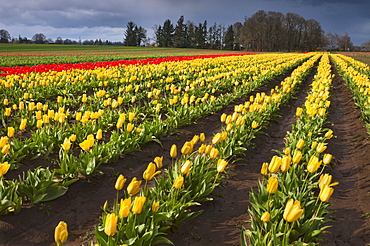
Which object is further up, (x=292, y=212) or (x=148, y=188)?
(x=292, y=212)

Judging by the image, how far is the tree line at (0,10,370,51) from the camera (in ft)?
297

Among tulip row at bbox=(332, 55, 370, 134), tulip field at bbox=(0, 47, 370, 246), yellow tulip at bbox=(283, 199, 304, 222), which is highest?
tulip row at bbox=(332, 55, 370, 134)

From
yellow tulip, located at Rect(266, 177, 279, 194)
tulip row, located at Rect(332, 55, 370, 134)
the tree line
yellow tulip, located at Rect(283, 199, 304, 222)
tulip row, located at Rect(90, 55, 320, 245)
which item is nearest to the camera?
yellow tulip, located at Rect(283, 199, 304, 222)

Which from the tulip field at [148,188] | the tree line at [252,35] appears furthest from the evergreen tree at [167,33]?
the tulip field at [148,188]

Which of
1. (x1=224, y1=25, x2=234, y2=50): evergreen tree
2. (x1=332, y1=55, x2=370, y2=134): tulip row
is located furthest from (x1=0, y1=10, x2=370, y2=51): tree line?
(x1=332, y1=55, x2=370, y2=134): tulip row

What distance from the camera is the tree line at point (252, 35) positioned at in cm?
9044

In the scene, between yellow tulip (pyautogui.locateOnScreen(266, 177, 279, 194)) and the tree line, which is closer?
yellow tulip (pyautogui.locateOnScreen(266, 177, 279, 194))

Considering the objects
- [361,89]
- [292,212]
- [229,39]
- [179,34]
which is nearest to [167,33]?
[179,34]

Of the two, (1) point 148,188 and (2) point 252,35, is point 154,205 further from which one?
(2) point 252,35

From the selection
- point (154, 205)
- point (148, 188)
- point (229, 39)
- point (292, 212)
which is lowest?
point (148, 188)

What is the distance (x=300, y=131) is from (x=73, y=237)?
4.45 m

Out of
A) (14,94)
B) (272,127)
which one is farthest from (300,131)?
(14,94)

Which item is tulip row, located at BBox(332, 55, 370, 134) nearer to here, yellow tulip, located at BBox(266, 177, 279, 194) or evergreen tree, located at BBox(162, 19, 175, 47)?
yellow tulip, located at BBox(266, 177, 279, 194)

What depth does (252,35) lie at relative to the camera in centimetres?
9031
